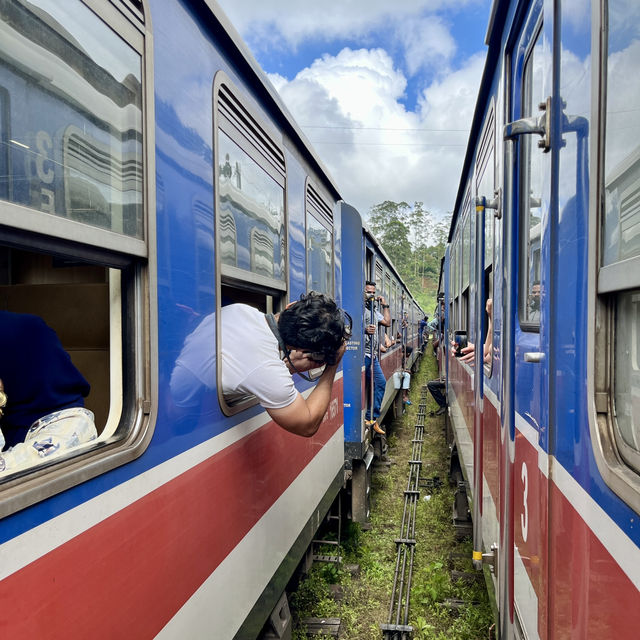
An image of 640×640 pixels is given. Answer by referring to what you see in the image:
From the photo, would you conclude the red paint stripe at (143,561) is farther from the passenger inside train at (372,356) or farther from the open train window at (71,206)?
the passenger inside train at (372,356)

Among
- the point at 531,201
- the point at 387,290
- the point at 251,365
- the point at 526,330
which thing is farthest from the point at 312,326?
the point at 387,290

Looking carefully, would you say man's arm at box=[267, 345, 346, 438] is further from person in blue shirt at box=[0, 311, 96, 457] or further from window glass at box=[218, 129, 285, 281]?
person in blue shirt at box=[0, 311, 96, 457]

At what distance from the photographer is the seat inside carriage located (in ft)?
6.89

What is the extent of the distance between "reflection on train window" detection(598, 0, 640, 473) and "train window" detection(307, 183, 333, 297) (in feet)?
8.39

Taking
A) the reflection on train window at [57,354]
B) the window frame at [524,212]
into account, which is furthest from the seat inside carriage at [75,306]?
the window frame at [524,212]

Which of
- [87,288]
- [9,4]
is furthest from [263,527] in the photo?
[9,4]

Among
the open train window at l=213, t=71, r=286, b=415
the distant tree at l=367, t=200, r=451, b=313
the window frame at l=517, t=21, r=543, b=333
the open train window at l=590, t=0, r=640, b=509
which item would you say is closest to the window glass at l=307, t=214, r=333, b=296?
the open train window at l=213, t=71, r=286, b=415

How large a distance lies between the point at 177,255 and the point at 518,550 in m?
1.59

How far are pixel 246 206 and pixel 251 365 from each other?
2.25 ft

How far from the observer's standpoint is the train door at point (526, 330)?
169 cm

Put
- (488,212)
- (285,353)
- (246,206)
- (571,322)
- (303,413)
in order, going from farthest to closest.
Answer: (488,212)
(285,353)
(246,206)
(303,413)
(571,322)

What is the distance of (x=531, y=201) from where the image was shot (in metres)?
2.12

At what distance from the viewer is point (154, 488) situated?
164 centimetres

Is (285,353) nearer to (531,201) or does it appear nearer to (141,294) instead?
(141,294)
